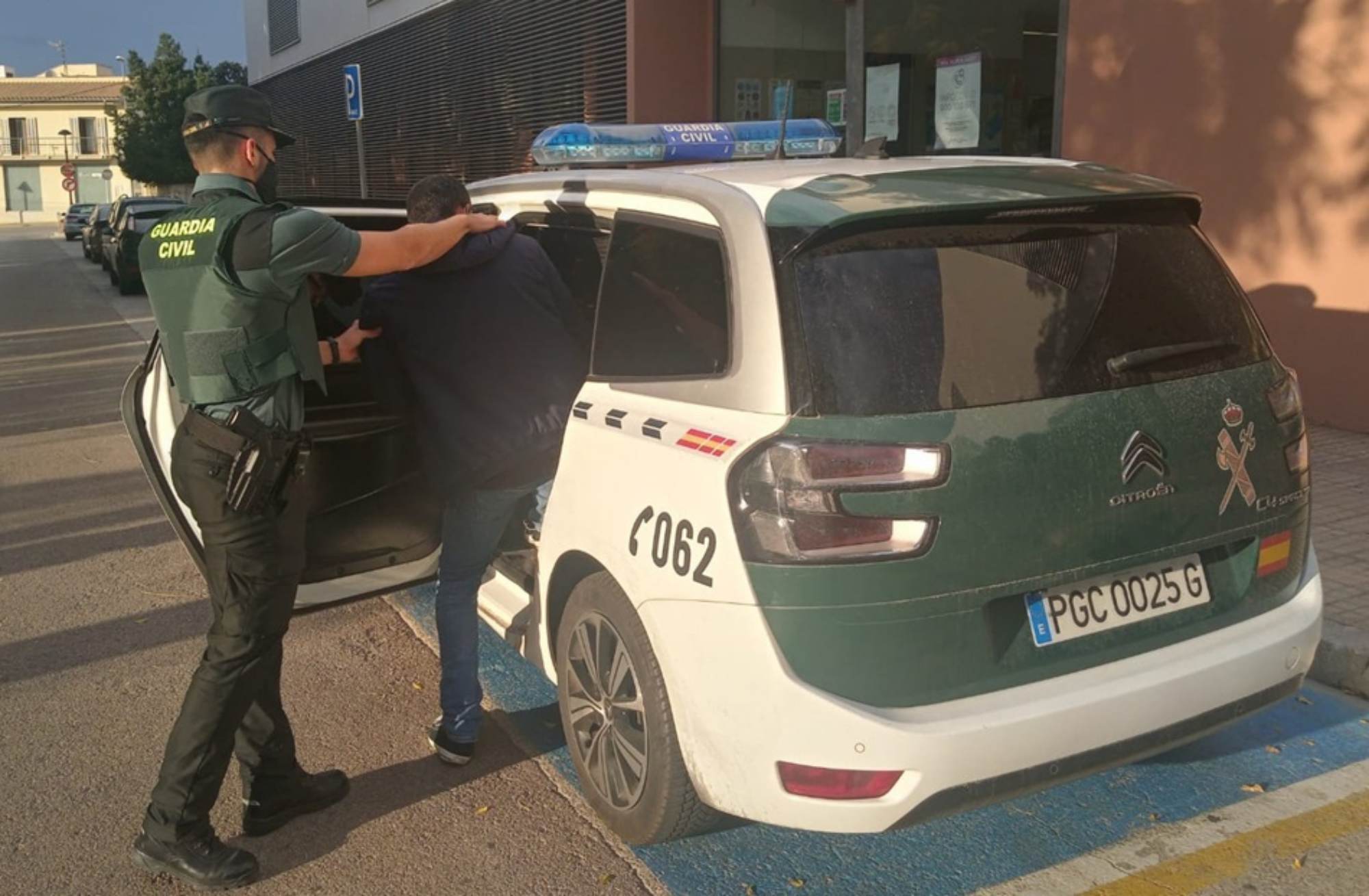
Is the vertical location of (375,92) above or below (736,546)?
above

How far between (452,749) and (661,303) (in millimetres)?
1592

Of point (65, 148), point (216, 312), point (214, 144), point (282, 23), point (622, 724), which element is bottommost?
point (622, 724)

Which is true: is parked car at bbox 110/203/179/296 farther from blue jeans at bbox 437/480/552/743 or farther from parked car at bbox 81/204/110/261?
blue jeans at bbox 437/480/552/743

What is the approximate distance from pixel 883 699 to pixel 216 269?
6.08 feet

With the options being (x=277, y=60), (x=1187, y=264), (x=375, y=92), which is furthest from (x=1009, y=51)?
(x=277, y=60)

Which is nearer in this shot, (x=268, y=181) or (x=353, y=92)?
(x=268, y=181)

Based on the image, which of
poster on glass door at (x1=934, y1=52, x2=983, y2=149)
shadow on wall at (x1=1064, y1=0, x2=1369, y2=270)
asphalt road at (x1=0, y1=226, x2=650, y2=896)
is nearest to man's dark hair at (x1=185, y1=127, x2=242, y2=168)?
asphalt road at (x1=0, y1=226, x2=650, y2=896)

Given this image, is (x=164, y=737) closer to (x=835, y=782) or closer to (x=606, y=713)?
(x=606, y=713)

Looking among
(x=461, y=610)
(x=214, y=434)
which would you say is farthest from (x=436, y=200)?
(x=461, y=610)

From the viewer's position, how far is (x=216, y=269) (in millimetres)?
2896

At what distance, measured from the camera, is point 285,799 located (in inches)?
135

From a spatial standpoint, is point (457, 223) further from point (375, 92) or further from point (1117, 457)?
point (375, 92)

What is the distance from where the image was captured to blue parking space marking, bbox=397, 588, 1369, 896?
3.09 m

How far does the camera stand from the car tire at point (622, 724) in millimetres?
2916
